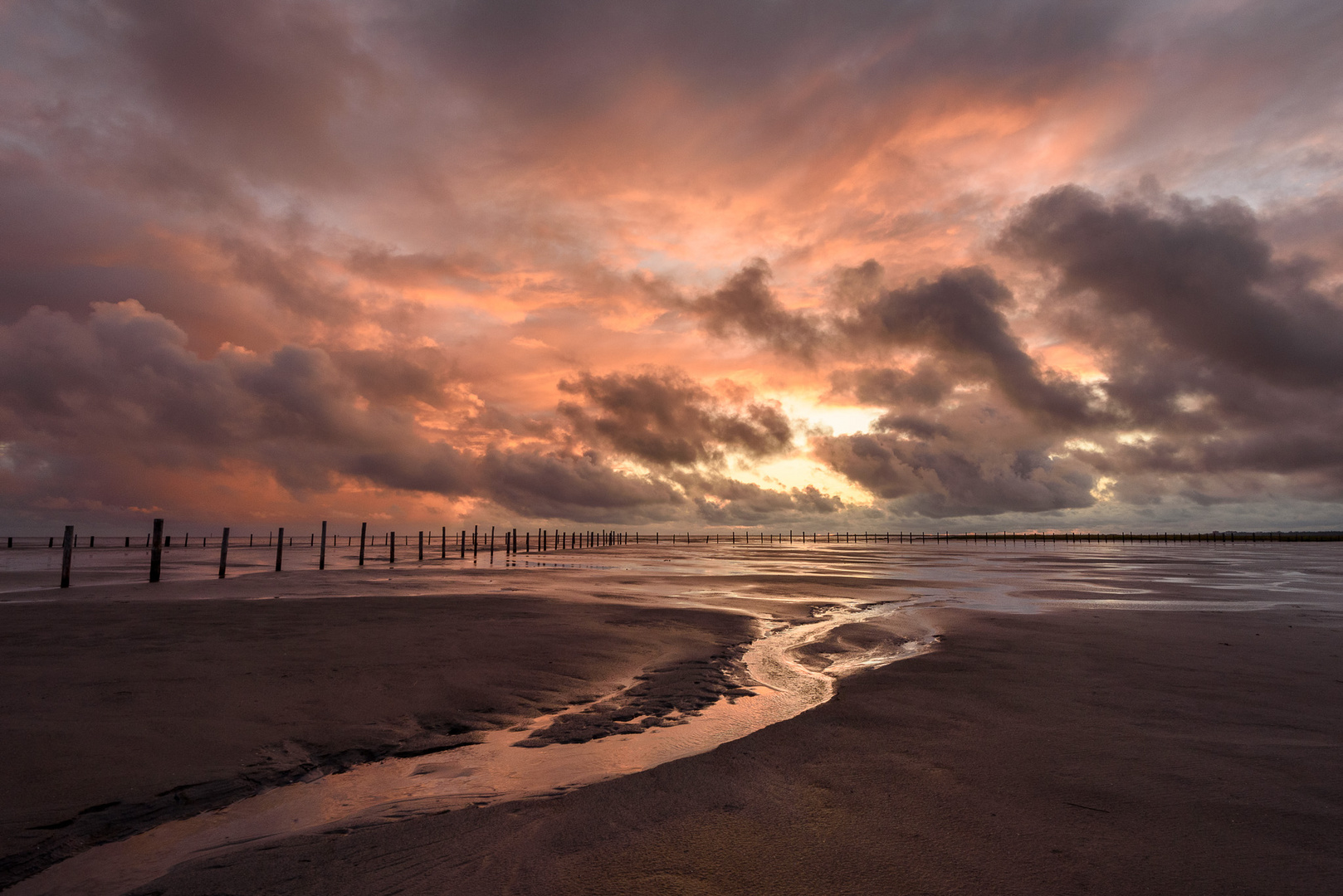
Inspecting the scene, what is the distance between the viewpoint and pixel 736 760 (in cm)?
550

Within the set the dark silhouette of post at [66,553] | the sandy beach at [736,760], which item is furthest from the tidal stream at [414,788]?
the dark silhouette of post at [66,553]

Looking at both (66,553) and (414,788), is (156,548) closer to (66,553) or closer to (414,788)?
(66,553)

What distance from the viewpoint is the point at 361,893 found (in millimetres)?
3398

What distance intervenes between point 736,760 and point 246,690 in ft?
18.9

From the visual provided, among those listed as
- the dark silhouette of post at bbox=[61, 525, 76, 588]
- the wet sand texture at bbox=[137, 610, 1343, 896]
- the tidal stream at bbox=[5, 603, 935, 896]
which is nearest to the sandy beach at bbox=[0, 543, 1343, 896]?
the wet sand texture at bbox=[137, 610, 1343, 896]

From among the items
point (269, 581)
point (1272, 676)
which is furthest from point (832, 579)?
point (269, 581)

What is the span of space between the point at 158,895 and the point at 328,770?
6.87 ft

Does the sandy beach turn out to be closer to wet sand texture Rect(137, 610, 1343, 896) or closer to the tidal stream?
wet sand texture Rect(137, 610, 1343, 896)

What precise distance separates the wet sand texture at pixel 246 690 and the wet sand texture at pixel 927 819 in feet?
4.99

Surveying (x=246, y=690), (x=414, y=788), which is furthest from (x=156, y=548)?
(x=414, y=788)

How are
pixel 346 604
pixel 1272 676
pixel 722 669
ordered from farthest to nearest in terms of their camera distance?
1. pixel 346 604
2. pixel 722 669
3. pixel 1272 676

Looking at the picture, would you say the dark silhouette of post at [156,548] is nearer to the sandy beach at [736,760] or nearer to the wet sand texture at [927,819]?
the sandy beach at [736,760]

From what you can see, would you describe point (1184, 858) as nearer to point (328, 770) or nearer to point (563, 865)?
point (563, 865)

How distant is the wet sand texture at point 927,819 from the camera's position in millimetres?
3488
